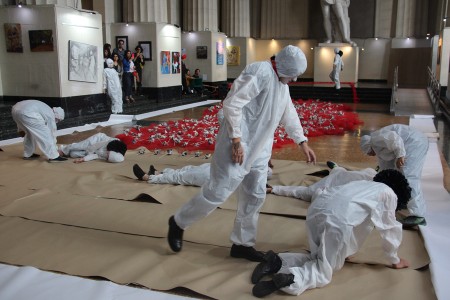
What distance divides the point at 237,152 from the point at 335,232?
2.64ft

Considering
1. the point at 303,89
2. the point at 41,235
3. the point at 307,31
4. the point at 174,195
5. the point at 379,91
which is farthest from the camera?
the point at 307,31

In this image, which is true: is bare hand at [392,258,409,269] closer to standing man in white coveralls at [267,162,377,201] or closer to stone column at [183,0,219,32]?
standing man in white coveralls at [267,162,377,201]

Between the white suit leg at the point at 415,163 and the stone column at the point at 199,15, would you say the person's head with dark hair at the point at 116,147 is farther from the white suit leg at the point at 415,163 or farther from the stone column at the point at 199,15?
the stone column at the point at 199,15

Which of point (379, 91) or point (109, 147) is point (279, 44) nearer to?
point (379, 91)

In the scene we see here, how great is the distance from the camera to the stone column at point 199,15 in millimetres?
19453

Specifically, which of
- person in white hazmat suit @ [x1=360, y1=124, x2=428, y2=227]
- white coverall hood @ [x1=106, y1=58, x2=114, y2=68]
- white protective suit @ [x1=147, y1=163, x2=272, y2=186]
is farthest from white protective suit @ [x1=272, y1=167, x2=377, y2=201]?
white coverall hood @ [x1=106, y1=58, x2=114, y2=68]

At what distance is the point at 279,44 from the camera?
25.4 meters

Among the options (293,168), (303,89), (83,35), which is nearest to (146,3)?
(83,35)

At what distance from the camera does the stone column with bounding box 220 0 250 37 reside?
906 inches

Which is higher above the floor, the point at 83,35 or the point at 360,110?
the point at 83,35

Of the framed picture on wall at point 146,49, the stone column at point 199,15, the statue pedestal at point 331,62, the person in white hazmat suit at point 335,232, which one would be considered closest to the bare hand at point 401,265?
the person in white hazmat suit at point 335,232

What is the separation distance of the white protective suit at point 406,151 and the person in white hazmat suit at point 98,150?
338cm

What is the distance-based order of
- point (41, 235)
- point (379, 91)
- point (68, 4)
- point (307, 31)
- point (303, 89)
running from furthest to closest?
1. point (307, 31)
2. point (303, 89)
3. point (379, 91)
4. point (68, 4)
5. point (41, 235)

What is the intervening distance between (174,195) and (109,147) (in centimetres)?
196
